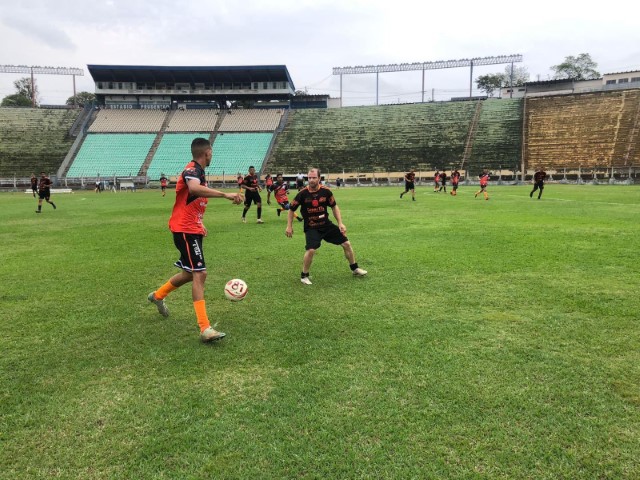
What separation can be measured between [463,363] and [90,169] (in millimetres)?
59344

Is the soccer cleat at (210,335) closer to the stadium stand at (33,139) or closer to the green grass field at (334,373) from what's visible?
the green grass field at (334,373)

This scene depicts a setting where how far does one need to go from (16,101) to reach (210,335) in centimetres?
11352

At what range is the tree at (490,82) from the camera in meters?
95.5

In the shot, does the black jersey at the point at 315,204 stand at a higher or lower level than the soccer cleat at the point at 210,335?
higher

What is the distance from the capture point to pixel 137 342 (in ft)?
16.2

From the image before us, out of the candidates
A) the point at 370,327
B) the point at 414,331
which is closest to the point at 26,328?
the point at 370,327

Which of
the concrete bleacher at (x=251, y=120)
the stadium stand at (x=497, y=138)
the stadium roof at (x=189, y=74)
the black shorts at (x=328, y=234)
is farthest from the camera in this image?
the stadium roof at (x=189, y=74)

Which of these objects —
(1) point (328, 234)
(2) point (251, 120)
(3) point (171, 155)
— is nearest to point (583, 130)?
(2) point (251, 120)

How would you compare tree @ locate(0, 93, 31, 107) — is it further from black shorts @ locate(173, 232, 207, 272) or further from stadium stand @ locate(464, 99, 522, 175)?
black shorts @ locate(173, 232, 207, 272)

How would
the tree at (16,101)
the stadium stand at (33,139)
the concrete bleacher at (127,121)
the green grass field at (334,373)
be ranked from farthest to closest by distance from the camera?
the tree at (16,101) → the concrete bleacher at (127,121) → the stadium stand at (33,139) → the green grass field at (334,373)

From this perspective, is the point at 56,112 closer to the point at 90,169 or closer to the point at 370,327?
the point at 90,169

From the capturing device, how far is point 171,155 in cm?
5728

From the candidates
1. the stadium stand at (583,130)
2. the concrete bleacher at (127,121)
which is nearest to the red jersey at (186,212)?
the stadium stand at (583,130)

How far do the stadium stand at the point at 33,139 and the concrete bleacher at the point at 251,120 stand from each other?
69.7 ft
